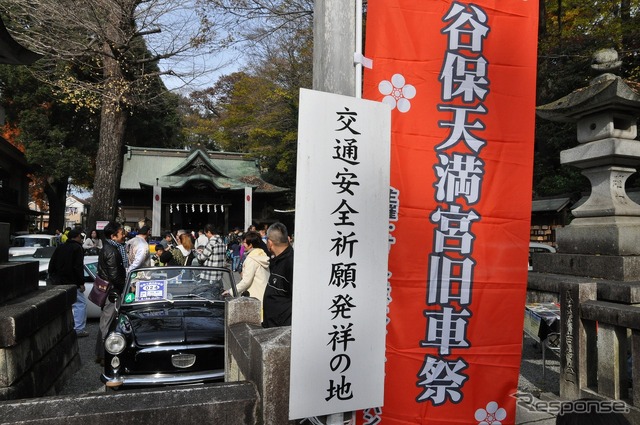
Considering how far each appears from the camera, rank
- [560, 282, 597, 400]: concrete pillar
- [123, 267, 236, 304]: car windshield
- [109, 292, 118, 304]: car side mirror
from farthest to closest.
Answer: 1. [109, 292, 118, 304]: car side mirror
2. [123, 267, 236, 304]: car windshield
3. [560, 282, 597, 400]: concrete pillar

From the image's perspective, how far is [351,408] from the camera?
85.2 inches

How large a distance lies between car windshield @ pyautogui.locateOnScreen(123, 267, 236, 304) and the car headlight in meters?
0.98

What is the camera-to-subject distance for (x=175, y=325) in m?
4.97

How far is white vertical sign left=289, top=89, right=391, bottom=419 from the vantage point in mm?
2082

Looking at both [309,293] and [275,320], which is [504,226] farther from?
[275,320]

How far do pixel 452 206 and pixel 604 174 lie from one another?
3786mm

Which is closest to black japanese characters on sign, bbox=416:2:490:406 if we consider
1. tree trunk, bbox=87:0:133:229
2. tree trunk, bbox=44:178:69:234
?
tree trunk, bbox=87:0:133:229

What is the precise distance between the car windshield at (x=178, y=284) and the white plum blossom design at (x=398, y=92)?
375 cm

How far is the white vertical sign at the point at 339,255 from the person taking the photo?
2082 mm

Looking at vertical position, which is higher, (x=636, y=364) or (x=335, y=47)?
(x=335, y=47)

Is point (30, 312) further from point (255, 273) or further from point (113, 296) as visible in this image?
point (255, 273)

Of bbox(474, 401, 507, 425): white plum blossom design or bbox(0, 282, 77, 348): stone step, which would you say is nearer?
bbox(474, 401, 507, 425): white plum blossom design

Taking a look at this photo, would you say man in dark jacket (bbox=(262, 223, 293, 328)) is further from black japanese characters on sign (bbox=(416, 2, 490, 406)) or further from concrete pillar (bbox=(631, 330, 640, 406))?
concrete pillar (bbox=(631, 330, 640, 406))

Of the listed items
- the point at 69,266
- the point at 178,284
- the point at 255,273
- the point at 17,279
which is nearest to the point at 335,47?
the point at 255,273
